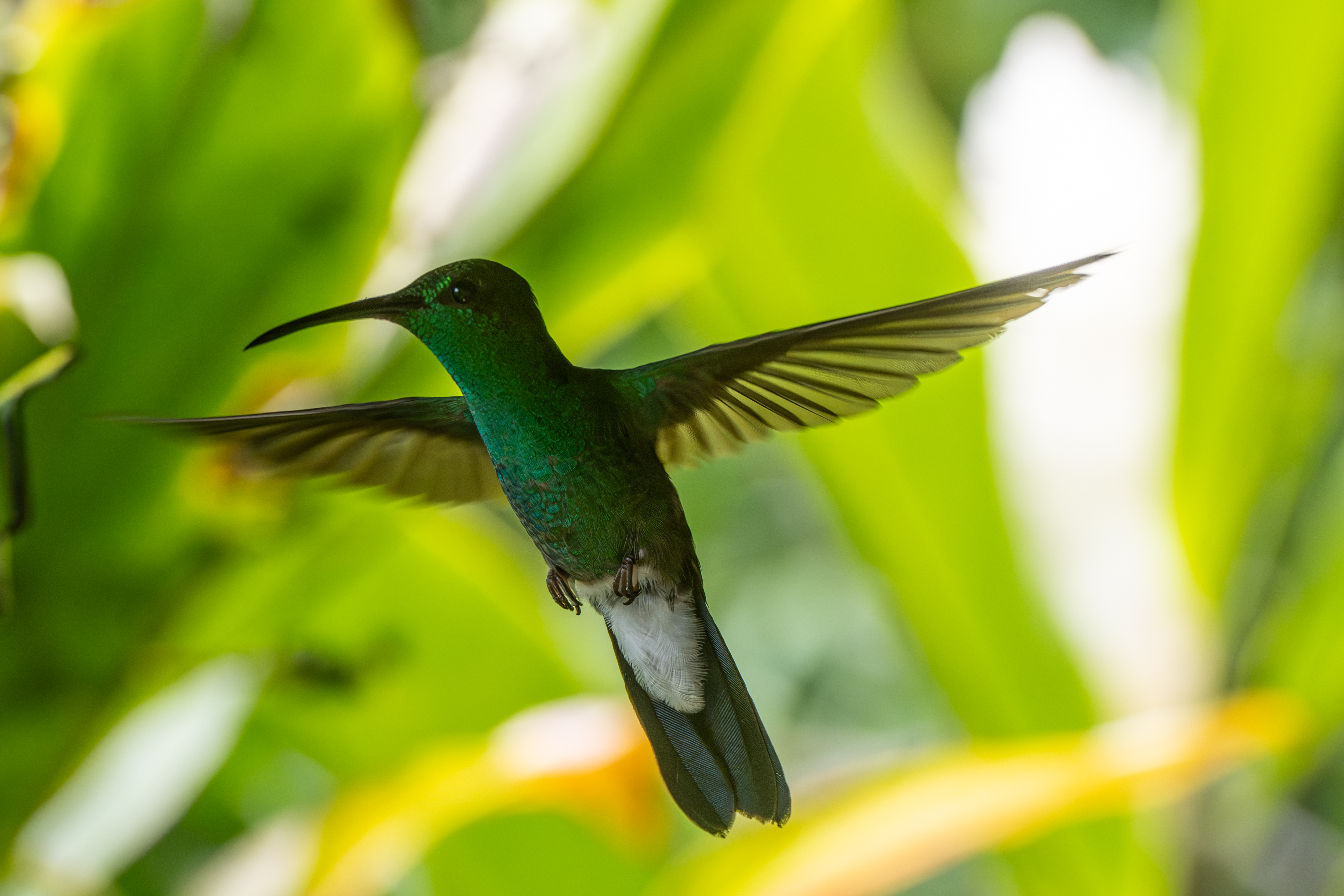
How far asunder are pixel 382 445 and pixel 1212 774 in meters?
0.62

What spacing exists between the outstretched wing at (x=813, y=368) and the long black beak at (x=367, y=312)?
52mm

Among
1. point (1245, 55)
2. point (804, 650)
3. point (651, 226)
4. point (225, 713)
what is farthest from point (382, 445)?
point (804, 650)

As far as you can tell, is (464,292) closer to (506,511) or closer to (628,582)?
(628,582)

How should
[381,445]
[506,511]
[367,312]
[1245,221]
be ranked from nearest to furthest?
1. [367,312]
2. [381,445]
3. [1245,221]
4. [506,511]

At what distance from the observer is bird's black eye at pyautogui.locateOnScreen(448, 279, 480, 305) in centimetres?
19

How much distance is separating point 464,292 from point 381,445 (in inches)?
5.4

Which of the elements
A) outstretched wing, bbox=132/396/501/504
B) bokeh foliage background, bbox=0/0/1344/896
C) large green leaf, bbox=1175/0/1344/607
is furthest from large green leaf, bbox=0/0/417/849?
large green leaf, bbox=1175/0/1344/607

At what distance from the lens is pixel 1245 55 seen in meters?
0.79

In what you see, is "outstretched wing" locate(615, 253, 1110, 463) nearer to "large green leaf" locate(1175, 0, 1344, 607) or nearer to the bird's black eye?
the bird's black eye

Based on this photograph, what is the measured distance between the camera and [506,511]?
0.95 metres

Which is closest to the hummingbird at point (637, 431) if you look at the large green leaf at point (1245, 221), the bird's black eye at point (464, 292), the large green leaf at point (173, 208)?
the bird's black eye at point (464, 292)

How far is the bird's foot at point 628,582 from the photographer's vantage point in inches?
9.9

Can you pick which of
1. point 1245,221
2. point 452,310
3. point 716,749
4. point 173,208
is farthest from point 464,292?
point 1245,221

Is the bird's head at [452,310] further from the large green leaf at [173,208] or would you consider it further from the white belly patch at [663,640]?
the large green leaf at [173,208]
